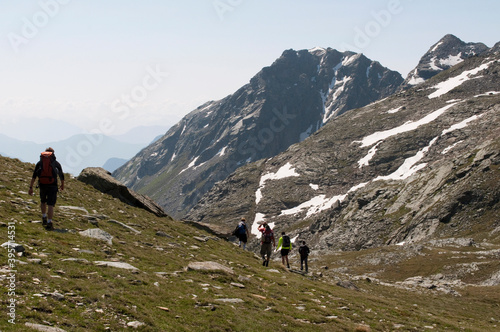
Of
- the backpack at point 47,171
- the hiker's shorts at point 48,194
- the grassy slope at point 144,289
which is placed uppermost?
the backpack at point 47,171

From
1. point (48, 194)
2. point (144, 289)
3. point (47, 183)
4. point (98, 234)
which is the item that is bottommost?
point (144, 289)

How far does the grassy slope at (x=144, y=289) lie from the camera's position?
1234 cm

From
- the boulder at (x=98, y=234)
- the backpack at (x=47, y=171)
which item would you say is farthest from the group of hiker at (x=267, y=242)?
the backpack at (x=47, y=171)

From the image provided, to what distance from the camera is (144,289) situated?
15.4m

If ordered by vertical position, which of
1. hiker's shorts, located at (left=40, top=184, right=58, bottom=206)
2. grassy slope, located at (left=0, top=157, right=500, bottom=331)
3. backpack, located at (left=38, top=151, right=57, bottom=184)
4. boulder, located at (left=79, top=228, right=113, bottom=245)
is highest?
backpack, located at (left=38, top=151, right=57, bottom=184)

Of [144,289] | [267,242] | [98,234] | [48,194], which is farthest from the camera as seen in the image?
[267,242]

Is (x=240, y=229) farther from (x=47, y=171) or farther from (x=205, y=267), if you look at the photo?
(x=47, y=171)

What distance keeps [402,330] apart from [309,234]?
5689 inches

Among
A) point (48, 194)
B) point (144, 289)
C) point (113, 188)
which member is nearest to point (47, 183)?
point (48, 194)

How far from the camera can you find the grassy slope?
1234 cm

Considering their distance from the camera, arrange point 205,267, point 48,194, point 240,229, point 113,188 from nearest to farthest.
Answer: point 48,194, point 205,267, point 240,229, point 113,188

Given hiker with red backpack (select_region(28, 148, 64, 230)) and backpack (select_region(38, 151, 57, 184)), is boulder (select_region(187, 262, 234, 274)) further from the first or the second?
backpack (select_region(38, 151, 57, 184))

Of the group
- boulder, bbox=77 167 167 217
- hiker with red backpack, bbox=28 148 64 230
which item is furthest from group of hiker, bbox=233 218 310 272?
hiker with red backpack, bbox=28 148 64 230

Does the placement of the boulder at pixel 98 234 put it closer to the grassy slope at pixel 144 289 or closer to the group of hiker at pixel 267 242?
the grassy slope at pixel 144 289
